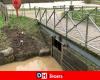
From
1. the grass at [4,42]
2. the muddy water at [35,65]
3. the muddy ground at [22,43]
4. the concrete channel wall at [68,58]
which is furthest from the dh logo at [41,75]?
the grass at [4,42]

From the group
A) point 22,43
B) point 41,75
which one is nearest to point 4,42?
point 22,43

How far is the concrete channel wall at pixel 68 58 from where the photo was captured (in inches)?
384

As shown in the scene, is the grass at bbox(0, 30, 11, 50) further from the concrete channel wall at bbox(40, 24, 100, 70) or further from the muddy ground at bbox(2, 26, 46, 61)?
the concrete channel wall at bbox(40, 24, 100, 70)

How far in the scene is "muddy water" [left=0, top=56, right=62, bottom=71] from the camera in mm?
13539

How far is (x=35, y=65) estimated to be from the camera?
1407 centimetres

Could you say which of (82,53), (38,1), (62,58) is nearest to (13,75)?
(82,53)

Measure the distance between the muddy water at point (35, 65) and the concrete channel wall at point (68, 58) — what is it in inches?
14.0

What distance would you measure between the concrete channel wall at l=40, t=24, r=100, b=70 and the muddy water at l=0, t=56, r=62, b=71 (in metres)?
0.36

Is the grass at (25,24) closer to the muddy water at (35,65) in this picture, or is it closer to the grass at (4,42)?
the grass at (4,42)

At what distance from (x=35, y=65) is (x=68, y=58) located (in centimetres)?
280

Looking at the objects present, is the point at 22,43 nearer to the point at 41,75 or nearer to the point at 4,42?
the point at 4,42

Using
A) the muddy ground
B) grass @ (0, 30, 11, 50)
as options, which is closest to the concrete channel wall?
the muddy ground

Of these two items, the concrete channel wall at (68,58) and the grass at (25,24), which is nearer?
the concrete channel wall at (68,58)

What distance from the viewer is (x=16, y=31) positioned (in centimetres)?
1670
